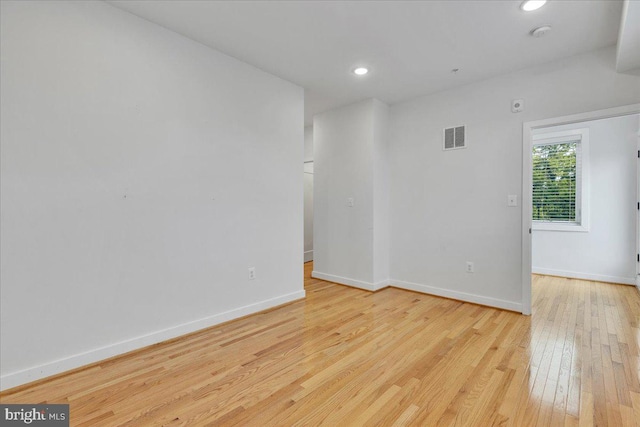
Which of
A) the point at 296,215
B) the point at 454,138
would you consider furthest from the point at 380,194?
the point at 296,215

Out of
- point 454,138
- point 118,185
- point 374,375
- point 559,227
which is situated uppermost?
point 454,138

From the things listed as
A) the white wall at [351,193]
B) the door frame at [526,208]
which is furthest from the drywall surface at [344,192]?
the door frame at [526,208]

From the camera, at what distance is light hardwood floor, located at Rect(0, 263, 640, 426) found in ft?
5.35

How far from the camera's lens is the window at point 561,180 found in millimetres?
4613

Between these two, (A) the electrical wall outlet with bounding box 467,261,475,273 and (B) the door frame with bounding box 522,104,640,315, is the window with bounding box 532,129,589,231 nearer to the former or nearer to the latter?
(B) the door frame with bounding box 522,104,640,315

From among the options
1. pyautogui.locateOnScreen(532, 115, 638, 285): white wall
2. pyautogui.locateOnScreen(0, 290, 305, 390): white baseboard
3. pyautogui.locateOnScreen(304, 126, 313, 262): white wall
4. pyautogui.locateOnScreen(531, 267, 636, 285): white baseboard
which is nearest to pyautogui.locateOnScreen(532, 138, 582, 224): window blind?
pyautogui.locateOnScreen(532, 115, 638, 285): white wall

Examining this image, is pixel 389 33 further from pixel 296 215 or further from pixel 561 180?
pixel 561 180

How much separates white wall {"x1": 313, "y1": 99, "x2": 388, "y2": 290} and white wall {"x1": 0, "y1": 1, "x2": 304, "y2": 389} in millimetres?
1386

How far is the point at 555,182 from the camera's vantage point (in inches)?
195

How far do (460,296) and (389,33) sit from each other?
2914 millimetres

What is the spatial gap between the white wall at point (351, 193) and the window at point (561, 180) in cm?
286

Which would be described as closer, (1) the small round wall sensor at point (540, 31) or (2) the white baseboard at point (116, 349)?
(2) the white baseboard at point (116, 349)

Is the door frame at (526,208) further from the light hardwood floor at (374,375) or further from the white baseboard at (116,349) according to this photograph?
the white baseboard at (116,349)

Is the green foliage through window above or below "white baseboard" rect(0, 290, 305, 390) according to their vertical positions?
above
